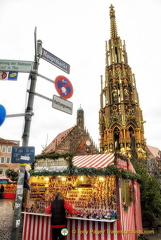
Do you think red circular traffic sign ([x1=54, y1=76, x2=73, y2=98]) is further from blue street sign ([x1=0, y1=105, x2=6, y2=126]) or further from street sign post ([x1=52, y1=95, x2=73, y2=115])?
blue street sign ([x1=0, y1=105, x2=6, y2=126])

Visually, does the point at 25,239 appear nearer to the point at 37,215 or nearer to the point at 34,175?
the point at 37,215

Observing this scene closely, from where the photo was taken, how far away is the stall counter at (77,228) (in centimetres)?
691

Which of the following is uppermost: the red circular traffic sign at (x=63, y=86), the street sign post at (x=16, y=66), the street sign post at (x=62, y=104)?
the street sign post at (x=16, y=66)

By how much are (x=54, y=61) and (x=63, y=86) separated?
35.6 inches

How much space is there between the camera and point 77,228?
7430mm

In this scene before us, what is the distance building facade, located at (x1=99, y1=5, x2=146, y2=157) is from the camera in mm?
37344

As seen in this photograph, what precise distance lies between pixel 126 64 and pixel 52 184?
42338mm

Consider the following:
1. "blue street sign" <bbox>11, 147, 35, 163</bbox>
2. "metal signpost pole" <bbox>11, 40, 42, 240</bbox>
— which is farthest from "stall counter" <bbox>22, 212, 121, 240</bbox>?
"blue street sign" <bbox>11, 147, 35, 163</bbox>

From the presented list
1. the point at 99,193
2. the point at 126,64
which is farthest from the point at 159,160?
the point at 99,193

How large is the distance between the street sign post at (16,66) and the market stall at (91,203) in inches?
194

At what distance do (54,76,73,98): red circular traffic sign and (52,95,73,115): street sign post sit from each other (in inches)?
6.6

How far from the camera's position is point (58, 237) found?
638 cm

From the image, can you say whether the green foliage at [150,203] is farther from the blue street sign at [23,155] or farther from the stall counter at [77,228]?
the blue street sign at [23,155]

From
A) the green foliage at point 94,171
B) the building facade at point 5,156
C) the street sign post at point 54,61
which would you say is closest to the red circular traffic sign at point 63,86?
the street sign post at point 54,61
